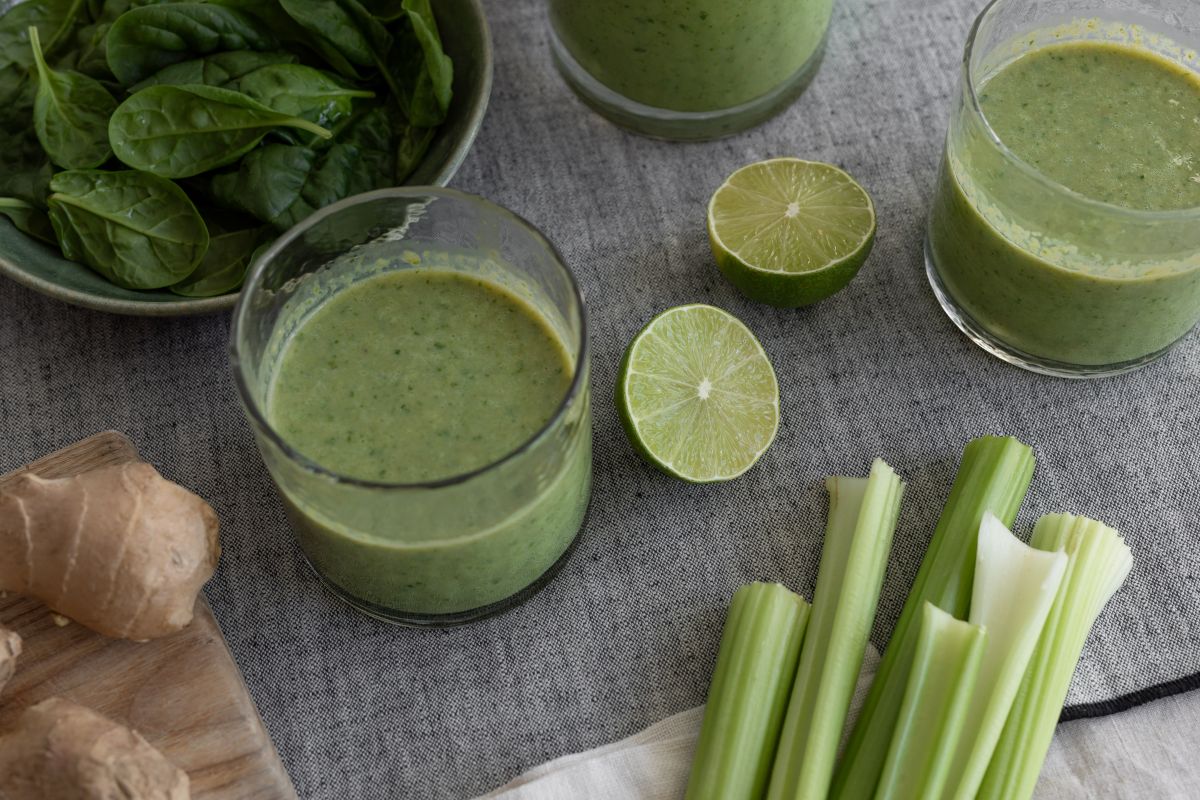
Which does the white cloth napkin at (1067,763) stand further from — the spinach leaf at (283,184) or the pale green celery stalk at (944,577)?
the spinach leaf at (283,184)

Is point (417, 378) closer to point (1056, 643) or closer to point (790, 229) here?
point (790, 229)

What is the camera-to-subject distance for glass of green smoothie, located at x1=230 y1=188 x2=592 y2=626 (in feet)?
5.31

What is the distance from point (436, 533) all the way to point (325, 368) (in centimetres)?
30

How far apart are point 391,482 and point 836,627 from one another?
2.06ft

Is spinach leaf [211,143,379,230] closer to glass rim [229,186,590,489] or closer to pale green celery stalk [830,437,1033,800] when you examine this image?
→ glass rim [229,186,590,489]

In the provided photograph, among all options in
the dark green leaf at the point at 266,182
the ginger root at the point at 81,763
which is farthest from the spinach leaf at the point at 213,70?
the ginger root at the point at 81,763

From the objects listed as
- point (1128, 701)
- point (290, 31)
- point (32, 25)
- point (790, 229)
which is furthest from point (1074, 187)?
point (32, 25)

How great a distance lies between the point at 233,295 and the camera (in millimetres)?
1963

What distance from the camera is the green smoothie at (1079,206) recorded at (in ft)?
5.99

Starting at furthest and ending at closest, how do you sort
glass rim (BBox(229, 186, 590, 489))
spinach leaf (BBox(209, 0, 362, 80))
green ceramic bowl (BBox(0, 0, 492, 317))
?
1. spinach leaf (BBox(209, 0, 362, 80))
2. green ceramic bowl (BBox(0, 0, 492, 317))
3. glass rim (BBox(229, 186, 590, 489))

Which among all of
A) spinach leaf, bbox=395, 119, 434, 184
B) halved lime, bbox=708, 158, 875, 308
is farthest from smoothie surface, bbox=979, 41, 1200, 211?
spinach leaf, bbox=395, 119, 434, 184

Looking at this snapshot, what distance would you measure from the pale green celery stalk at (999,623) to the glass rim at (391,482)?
63 centimetres

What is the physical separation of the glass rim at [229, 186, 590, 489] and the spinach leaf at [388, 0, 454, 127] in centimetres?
38

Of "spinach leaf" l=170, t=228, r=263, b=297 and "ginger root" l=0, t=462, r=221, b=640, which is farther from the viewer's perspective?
"spinach leaf" l=170, t=228, r=263, b=297
